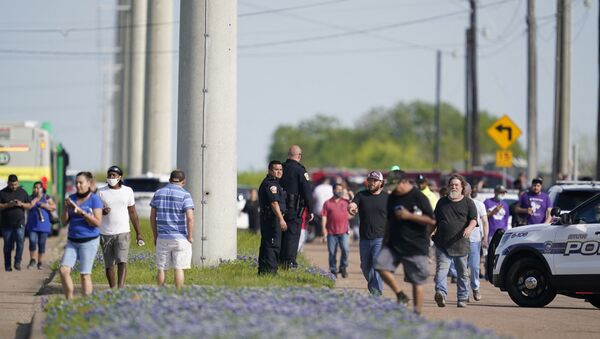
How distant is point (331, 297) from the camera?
43.2ft

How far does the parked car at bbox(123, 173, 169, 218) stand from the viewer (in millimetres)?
34469

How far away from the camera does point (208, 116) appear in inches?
831

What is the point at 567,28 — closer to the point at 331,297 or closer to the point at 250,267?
the point at 250,267

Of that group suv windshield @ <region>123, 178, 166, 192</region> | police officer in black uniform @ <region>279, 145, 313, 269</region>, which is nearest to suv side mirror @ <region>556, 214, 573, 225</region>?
police officer in black uniform @ <region>279, 145, 313, 269</region>

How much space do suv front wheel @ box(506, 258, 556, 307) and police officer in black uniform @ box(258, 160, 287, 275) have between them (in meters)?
3.43

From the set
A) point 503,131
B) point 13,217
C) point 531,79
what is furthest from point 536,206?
point 531,79

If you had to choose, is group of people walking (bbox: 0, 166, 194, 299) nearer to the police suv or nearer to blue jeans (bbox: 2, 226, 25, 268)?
the police suv

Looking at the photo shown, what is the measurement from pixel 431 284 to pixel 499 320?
7.55 m

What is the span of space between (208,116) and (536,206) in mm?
6935

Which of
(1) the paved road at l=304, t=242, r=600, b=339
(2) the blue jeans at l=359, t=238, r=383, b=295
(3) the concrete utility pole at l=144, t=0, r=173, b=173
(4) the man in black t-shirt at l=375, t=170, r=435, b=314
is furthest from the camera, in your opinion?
(3) the concrete utility pole at l=144, t=0, r=173, b=173

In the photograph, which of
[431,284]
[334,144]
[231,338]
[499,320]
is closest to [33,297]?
[499,320]

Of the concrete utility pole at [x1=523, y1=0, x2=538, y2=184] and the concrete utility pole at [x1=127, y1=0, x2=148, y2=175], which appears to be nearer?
the concrete utility pole at [x1=523, y1=0, x2=538, y2=184]

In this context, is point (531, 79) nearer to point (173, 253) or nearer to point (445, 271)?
point (445, 271)

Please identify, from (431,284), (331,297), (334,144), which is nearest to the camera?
(331,297)
